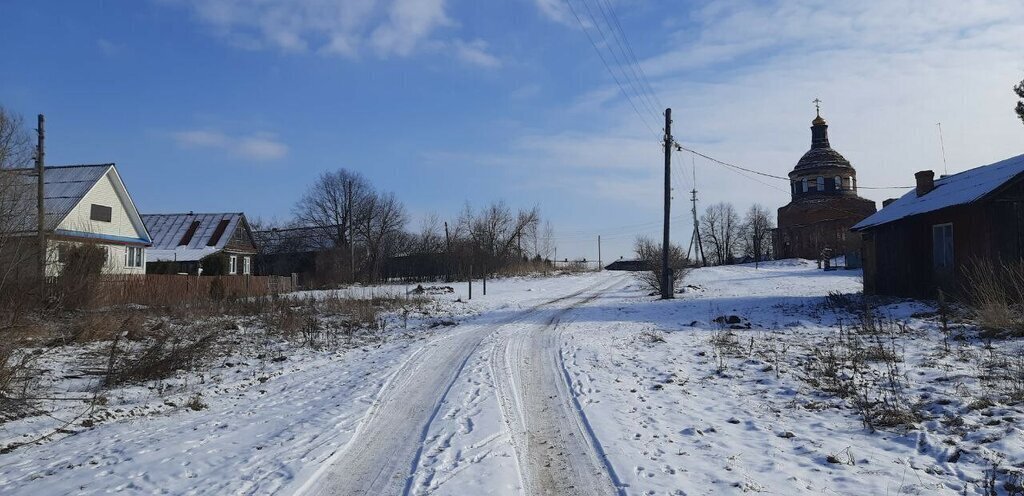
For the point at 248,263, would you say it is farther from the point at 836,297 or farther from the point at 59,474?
the point at 59,474

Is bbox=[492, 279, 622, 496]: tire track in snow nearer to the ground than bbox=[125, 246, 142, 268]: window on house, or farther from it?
nearer to the ground

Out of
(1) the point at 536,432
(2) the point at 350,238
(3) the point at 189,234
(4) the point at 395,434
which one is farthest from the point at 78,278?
(2) the point at 350,238

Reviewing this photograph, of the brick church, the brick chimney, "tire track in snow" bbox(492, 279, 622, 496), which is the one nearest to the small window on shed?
"tire track in snow" bbox(492, 279, 622, 496)

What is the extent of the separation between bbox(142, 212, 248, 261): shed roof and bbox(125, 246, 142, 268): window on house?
7.83 m

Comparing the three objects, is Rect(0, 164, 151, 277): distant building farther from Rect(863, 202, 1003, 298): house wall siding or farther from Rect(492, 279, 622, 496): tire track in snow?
Rect(863, 202, 1003, 298): house wall siding

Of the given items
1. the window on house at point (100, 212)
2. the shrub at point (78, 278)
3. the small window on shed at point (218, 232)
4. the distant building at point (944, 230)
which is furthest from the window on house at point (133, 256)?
the distant building at point (944, 230)

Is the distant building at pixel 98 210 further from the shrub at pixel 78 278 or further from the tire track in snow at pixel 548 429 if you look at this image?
the tire track in snow at pixel 548 429

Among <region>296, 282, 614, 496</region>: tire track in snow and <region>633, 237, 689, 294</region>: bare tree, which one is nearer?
<region>296, 282, 614, 496</region>: tire track in snow

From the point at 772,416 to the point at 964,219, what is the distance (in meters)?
15.4

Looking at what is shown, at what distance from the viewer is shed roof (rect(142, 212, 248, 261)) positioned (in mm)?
47438

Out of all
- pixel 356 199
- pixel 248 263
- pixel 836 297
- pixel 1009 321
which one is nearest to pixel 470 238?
pixel 356 199

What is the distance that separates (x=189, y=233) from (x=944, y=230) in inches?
1980

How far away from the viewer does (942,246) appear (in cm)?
1953

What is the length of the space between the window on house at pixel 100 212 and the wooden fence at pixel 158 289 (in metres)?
9.72
